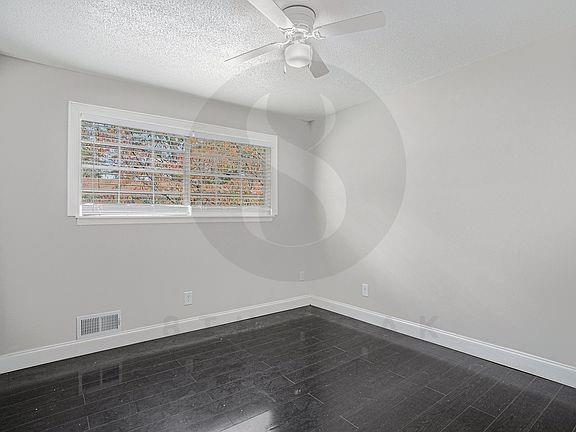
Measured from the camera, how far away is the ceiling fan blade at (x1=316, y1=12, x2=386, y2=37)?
5.84 feet

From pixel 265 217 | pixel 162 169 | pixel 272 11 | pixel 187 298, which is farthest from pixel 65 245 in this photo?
pixel 272 11

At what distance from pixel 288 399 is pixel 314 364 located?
1.79ft

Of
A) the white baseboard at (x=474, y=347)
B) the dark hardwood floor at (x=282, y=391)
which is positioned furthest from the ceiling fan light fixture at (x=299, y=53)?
the white baseboard at (x=474, y=347)

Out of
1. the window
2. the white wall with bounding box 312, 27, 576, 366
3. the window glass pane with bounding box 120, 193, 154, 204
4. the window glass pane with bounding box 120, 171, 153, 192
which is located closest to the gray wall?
the white wall with bounding box 312, 27, 576, 366

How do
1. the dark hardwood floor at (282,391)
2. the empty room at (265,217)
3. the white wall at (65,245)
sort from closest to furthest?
the dark hardwood floor at (282,391) < the empty room at (265,217) < the white wall at (65,245)

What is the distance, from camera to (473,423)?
1.93 metres

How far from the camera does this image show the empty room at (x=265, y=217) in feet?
6.89

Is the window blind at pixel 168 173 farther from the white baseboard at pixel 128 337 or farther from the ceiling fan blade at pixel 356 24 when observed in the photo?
the ceiling fan blade at pixel 356 24

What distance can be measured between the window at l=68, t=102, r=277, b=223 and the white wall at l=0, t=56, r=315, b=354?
10cm

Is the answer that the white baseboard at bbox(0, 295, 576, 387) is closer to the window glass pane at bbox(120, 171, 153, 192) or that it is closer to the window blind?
Answer: the window blind

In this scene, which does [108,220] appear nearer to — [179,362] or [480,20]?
[179,362]

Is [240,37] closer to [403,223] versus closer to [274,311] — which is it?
[403,223]

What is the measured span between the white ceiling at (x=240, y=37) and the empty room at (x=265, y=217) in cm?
2

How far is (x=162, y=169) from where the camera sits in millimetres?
3305
